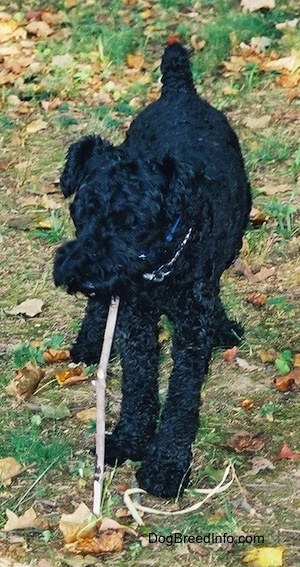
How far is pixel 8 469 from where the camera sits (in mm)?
4121

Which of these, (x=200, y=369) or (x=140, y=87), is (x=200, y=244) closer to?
(x=200, y=369)

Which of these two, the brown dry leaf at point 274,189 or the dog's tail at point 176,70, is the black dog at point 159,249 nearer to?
the dog's tail at point 176,70

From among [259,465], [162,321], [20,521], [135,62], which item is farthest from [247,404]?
[135,62]

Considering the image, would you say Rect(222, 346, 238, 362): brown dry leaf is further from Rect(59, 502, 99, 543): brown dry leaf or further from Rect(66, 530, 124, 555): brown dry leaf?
Rect(66, 530, 124, 555): brown dry leaf

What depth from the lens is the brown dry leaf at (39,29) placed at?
8.54m

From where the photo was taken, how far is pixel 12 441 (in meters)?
4.30

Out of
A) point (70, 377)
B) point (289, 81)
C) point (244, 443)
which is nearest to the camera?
point (244, 443)

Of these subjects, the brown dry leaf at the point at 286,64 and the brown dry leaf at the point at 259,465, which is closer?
the brown dry leaf at the point at 259,465

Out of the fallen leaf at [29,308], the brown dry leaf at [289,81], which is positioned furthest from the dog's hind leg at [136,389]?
the brown dry leaf at [289,81]

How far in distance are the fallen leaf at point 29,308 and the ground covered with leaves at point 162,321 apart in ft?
0.04

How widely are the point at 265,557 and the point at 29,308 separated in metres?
2.27

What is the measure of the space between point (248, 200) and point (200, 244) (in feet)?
3.40

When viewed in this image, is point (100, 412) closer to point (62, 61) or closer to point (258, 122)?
point (258, 122)

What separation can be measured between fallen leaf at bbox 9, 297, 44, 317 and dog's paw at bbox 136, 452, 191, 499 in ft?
4.80
